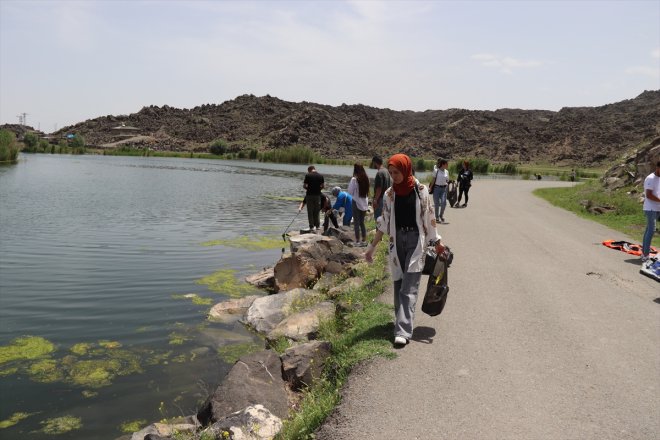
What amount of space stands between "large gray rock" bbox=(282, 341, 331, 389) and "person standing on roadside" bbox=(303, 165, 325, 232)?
994 centimetres

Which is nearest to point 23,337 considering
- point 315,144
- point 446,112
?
point 315,144

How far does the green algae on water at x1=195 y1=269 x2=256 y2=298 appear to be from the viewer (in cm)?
1267

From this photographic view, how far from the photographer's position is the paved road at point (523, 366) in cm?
462

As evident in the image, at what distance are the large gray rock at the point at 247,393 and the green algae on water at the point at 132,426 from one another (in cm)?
95

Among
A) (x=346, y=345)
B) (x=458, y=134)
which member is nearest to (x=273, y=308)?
(x=346, y=345)

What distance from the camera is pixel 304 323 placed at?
8.75 m

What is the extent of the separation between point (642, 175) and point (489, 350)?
23.4 meters

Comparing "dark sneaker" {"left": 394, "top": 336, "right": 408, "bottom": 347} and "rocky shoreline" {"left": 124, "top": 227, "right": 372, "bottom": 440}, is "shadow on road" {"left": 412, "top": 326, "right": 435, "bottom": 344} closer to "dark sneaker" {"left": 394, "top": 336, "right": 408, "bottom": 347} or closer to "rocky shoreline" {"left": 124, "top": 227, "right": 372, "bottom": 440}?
"dark sneaker" {"left": 394, "top": 336, "right": 408, "bottom": 347}

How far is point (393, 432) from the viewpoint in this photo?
4.47m

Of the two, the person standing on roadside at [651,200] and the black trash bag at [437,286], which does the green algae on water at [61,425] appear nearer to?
the black trash bag at [437,286]

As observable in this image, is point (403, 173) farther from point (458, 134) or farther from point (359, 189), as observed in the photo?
point (458, 134)

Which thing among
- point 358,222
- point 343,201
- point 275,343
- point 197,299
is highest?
point 343,201

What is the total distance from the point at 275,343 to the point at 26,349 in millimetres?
4076

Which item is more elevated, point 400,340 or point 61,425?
point 400,340
